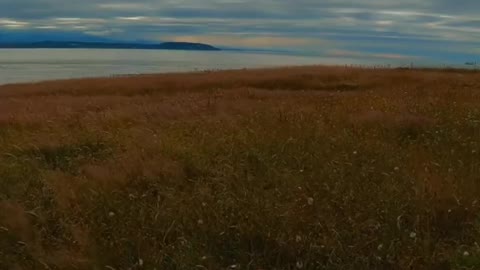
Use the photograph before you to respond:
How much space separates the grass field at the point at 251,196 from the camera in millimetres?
4414

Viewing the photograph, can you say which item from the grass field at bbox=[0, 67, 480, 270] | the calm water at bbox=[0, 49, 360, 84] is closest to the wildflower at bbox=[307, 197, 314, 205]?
the grass field at bbox=[0, 67, 480, 270]

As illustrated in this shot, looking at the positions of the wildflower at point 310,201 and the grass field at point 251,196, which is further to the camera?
the wildflower at point 310,201

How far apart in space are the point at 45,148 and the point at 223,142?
238 cm

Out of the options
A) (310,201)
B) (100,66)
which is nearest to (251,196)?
(310,201)

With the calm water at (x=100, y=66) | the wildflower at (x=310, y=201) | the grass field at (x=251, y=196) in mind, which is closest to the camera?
the grass field at (x=251, y=196)

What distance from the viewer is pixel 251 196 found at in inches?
203

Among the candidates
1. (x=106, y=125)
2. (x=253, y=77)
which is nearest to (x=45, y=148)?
(x=106, y=125)

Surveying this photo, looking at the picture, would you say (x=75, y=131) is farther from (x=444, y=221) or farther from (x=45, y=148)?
(x=444, y=221)

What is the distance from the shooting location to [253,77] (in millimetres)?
29703

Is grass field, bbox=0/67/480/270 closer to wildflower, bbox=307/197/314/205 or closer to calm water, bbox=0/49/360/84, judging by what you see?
wildflower, bbox=307/197/314/205

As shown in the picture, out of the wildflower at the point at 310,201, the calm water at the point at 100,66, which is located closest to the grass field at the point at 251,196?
the wildflower at the point at 310,201

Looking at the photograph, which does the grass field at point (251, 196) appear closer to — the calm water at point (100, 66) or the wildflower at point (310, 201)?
the wildflower at point (310, 201)

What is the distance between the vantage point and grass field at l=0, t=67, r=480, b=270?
174 inches

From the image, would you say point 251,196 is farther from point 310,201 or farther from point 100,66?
point 100,66
